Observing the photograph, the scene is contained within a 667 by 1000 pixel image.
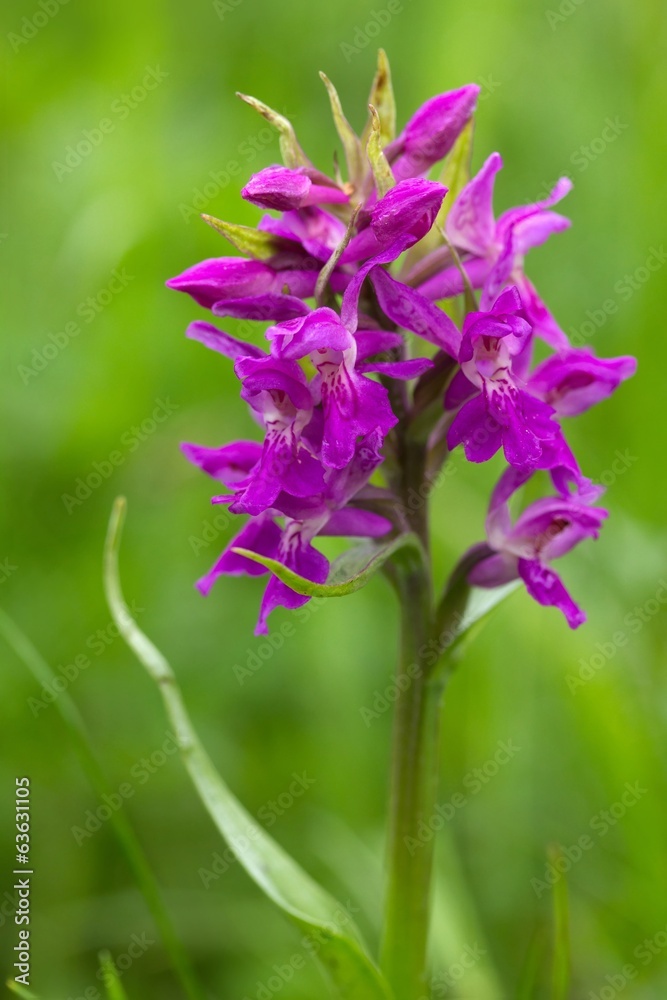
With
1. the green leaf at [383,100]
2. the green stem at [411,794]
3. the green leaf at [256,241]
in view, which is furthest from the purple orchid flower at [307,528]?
the green leaf at [383,100]

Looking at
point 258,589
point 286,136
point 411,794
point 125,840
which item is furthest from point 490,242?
point 258,589

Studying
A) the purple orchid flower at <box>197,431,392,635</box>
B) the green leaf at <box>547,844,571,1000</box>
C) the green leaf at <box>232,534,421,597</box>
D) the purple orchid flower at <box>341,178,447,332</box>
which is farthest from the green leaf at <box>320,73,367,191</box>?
the green leaf at <box>547,844,571,1000</box>

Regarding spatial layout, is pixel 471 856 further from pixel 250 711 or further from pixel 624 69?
pixel 624 69

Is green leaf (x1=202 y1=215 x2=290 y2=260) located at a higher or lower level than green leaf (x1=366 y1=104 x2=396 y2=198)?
lower

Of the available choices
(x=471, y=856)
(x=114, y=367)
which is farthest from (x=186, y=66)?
(x=471, y=856)

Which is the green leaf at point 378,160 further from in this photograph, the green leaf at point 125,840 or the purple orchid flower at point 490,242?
the green leaf at point 125,840

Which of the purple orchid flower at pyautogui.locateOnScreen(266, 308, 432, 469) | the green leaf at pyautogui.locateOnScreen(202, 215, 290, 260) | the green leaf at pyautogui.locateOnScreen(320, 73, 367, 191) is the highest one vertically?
the green leaf at pyautogui.locateOnScreen(320, 73, 367, 191)

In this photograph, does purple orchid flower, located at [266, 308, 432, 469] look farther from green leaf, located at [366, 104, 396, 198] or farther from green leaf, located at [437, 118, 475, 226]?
green leaf, located at [437, 118, 475, 226]
